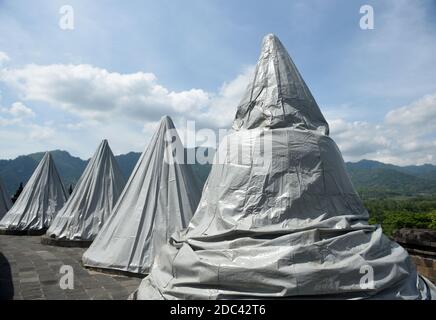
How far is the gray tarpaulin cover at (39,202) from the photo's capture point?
595 inches

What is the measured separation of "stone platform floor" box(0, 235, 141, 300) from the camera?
5.27 meters

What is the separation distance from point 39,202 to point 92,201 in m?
6.05

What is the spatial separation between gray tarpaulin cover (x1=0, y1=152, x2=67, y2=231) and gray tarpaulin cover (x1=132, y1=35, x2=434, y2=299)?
13.5 meters

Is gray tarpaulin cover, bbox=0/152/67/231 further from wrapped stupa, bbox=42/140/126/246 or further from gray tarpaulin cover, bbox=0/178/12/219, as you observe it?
wrapped stupa, bbox=42/140/126/246

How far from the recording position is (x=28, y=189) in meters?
16.2

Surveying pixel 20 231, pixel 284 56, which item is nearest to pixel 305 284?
pixel 284 56

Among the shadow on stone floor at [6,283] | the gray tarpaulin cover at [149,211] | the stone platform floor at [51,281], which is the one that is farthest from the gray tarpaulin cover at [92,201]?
the gray tarpaulin cover at [149,211]

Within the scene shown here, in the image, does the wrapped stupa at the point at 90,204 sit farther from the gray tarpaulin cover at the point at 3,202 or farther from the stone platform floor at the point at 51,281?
the gray tarpaulin cover at the point at 3,202

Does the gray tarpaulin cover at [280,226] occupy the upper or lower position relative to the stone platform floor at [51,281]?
upper

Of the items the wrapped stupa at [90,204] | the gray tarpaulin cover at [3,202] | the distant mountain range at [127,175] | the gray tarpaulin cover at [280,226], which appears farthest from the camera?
the distant mountain range at [127,175]

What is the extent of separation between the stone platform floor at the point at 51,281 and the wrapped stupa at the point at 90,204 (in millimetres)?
1902

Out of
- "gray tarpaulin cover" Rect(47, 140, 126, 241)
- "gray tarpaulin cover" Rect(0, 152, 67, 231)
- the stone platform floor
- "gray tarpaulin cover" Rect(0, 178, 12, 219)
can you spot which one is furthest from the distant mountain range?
the stone platform floor

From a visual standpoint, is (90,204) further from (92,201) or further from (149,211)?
(149,211)
